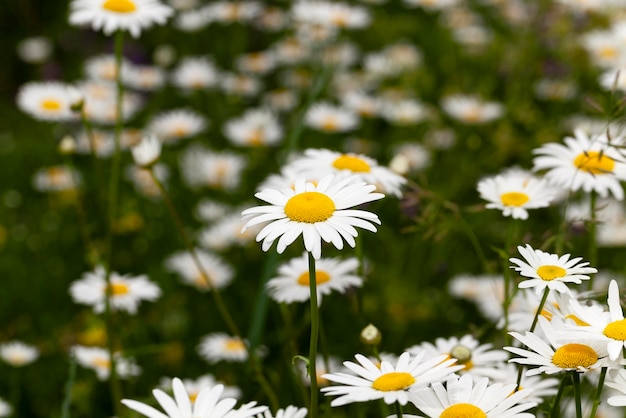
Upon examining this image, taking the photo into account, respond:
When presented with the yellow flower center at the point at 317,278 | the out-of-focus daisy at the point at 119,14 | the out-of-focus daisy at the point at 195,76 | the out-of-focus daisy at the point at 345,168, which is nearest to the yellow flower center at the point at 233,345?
the yellow flower center at the point at 317,278

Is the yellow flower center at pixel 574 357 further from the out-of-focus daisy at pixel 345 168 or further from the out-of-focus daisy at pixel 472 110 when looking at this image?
the out-of-focus daisy at pixel 472 110

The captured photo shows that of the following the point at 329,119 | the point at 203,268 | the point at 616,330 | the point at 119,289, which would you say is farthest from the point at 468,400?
the point at 329,119

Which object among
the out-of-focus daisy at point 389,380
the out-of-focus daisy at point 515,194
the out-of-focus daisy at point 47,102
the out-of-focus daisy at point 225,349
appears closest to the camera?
the out-of-focus daisy at point 389,380

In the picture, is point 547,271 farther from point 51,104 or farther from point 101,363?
point 51,104

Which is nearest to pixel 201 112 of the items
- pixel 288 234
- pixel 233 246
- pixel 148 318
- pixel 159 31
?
pixel 159 31

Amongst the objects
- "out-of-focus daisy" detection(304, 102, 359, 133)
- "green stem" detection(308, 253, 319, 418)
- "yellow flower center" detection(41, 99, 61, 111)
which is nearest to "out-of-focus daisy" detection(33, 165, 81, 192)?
"yellow flower center" detection(41, 99, 61, 111)

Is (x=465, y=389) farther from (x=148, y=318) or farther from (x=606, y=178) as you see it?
(x=148, y=318)

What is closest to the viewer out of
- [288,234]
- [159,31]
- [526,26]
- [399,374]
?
[399,374]
